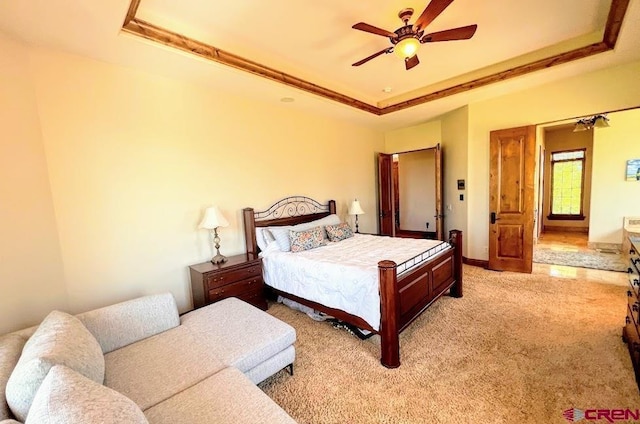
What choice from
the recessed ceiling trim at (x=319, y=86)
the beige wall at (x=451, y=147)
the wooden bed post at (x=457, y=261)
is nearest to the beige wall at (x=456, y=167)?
the beige wall at (x=451, y=147)

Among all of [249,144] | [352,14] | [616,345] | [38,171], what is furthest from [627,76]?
[38,171]

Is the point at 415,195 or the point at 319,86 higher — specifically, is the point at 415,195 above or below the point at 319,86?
below

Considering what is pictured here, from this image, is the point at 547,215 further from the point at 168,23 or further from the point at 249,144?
the point at 168,23

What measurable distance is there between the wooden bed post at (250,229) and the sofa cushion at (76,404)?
262 centimetres

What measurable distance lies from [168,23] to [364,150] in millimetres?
4138

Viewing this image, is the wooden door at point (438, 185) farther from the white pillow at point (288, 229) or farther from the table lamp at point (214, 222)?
the table lamp at point (214, 222)

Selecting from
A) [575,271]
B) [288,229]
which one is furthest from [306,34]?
[575,271]

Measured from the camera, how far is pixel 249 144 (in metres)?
3.89

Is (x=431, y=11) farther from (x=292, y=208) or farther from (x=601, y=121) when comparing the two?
(x=601, y=121)

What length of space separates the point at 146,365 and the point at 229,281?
1426mm

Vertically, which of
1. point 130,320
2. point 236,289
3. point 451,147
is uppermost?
point 451,147

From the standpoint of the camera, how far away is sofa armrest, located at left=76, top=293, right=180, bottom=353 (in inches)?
75.1

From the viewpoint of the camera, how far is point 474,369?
7.34ft

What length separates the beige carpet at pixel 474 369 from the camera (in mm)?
1856
